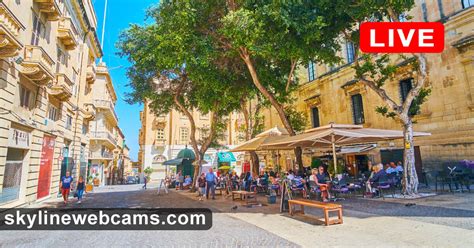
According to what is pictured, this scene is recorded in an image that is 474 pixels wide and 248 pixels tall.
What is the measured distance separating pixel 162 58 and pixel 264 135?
263 inches

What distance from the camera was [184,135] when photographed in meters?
41.7

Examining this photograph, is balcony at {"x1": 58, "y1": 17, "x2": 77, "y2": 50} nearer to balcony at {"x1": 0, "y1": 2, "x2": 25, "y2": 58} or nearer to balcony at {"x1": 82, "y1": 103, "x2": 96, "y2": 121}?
balcony at {"x1": 0, "y1": 2, "x2": 25, "y2": 58}

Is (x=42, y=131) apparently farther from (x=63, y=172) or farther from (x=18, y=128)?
(x=63, y=172)

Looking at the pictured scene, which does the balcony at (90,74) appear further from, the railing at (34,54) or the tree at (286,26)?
the tree at (286,26)

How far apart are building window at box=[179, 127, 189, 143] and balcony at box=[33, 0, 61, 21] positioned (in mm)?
28712

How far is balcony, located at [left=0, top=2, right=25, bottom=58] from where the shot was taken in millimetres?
8672

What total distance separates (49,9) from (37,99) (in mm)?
4271

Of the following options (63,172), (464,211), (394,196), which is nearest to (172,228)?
Answer: (464,211)

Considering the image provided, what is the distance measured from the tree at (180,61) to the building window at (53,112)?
4859 mm

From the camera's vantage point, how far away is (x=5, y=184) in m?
10.6

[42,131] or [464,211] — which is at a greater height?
[42,131]

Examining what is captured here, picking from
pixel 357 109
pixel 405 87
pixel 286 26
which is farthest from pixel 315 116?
pixel 286 26

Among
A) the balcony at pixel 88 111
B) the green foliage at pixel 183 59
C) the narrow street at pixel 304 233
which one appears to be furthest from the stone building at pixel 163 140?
the narrow street at pixel 304 233

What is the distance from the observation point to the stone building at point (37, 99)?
984 cm
